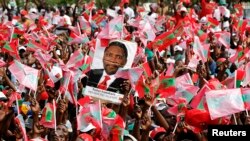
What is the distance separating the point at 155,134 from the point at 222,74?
2.63 metres

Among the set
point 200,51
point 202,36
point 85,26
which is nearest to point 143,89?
point 200,51

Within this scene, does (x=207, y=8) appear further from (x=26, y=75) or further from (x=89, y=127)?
(x=89, y=127)

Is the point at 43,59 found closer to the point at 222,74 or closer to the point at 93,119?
the point at 222,74

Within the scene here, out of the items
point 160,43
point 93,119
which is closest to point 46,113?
point 93,119

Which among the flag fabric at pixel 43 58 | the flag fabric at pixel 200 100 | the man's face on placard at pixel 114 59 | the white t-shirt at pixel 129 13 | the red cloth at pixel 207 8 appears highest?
the man's face on placard at pixel 114 59

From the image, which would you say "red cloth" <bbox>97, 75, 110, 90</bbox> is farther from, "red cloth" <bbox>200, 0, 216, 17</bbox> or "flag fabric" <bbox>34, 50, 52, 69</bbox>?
"red cloth" <bbox>200, 0, 216, 17</bbox>

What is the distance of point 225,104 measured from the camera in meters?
7.11

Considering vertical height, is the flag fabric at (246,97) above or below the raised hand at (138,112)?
above

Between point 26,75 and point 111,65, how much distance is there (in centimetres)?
117

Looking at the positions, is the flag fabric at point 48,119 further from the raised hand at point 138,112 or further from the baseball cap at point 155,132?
the baseball cap at point 155,132

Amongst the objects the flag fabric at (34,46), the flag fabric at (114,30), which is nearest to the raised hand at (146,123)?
the flag fabric at (114,30)

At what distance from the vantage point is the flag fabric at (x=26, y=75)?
8.65 meters

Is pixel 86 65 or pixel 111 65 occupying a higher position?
pixel 111 65

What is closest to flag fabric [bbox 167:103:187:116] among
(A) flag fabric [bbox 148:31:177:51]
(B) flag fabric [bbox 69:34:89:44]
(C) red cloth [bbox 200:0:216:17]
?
(A) flag fabric [bbox 148:31:177:51]
